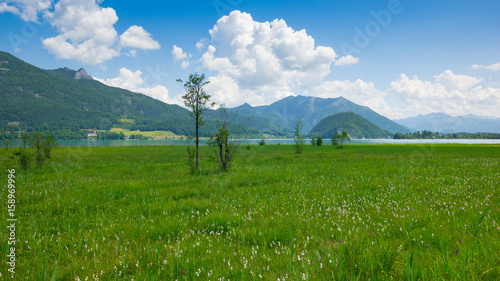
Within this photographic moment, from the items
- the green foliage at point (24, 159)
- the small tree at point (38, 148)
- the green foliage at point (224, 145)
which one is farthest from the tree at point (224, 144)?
the small tree at point (38, 148)

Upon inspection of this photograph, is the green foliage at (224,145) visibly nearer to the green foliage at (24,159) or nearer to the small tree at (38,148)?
the green foliage at (24,159)

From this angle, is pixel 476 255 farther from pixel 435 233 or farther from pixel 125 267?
pixel 125 267

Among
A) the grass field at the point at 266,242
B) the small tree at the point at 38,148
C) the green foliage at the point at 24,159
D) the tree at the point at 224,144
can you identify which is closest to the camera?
the grass field at the point at 266,242

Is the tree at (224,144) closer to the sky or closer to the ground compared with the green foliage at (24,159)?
closer to the sky


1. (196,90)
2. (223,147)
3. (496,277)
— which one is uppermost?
(196,90)

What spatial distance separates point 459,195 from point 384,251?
6.71m

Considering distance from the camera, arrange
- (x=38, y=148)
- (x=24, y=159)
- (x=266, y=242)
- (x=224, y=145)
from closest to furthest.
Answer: (x=266, y=242), (x=224, y=145), (x=24, y=159), (x=38, y=148)

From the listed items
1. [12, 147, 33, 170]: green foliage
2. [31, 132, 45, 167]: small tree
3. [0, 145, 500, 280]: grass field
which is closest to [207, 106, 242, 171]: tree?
[0, 145, 500, 280]: grass field

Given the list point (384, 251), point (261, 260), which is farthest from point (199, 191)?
point (384, 251)

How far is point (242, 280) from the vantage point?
2625 mm

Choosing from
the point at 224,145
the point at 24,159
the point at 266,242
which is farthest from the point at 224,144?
the point at 24,159

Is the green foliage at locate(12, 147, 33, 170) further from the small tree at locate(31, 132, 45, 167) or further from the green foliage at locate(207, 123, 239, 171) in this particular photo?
the green foliage at locate(207, 123, 239, 171)

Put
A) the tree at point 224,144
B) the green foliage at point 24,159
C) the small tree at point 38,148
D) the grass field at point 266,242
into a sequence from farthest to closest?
the small tree at point 38,148
the green foliage at point 24,159
the tree at point 224,144
the grass field at point 266,242

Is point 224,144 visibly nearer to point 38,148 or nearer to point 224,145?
point 224,145
